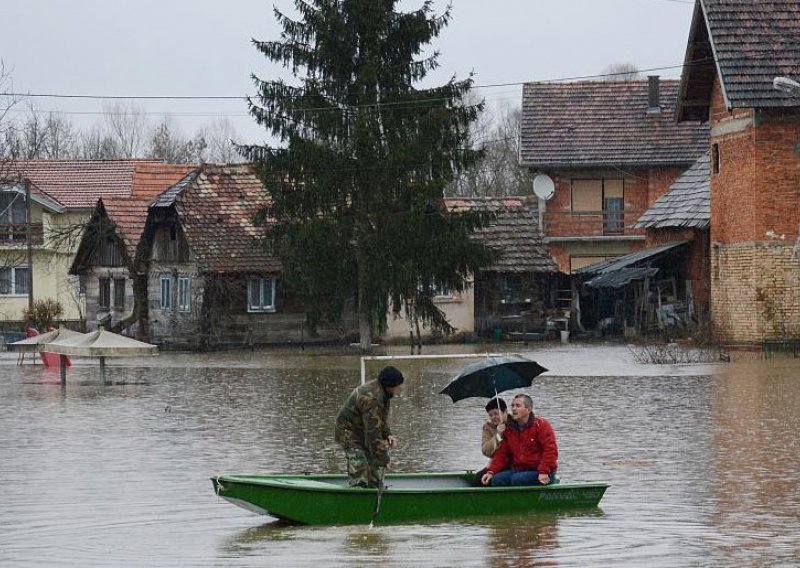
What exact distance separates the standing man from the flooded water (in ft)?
2.13

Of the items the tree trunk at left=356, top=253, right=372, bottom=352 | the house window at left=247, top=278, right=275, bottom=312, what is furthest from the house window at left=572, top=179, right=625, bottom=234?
the tree trunk at left=356, top=253, right=372, bottom=352

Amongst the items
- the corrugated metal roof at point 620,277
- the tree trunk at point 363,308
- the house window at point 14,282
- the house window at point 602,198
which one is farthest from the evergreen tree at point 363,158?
the house window at point 14,282

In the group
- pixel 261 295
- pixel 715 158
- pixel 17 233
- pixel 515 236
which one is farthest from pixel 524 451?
pixel 17 233

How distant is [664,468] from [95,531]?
7112 mm

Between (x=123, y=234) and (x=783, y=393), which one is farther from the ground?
(x=123, y=234)

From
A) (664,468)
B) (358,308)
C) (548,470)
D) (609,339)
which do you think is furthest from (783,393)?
(609,339)

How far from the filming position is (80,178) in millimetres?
84438

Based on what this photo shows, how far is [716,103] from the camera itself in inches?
1837

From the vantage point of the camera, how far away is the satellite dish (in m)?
64.6

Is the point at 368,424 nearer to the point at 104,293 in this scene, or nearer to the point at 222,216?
the point at 222,216

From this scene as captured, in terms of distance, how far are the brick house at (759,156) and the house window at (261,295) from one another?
1865 centimetres

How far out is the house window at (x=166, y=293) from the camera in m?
59.1

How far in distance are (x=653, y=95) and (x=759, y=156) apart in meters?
23.0

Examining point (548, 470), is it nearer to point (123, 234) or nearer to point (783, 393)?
point (783, 393)
